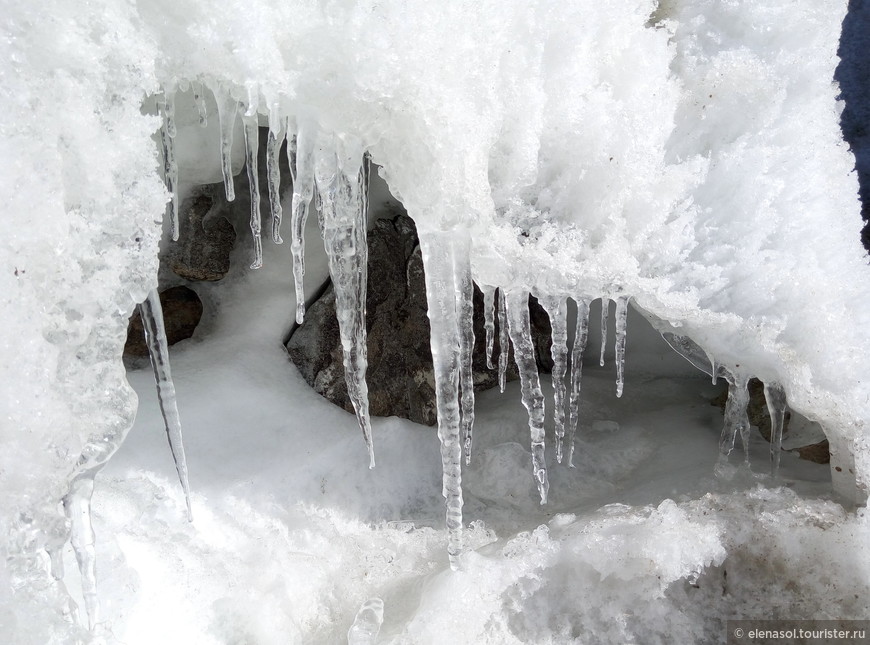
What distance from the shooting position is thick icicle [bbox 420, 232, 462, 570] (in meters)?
1.37

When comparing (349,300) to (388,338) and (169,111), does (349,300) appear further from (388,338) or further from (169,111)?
(388,338)

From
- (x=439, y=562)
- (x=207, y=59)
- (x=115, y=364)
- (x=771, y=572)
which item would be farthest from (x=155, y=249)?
(x=771, y=572)

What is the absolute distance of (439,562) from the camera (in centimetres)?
193

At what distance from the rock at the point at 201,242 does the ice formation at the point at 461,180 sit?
1.89ft

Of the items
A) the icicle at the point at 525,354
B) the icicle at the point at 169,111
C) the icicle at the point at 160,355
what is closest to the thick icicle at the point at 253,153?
the icicle at the point at 169,111

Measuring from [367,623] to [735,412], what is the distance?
1151mm

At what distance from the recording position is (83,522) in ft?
3.69

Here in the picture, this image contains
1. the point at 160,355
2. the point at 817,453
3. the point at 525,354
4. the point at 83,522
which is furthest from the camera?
the point at 817,453

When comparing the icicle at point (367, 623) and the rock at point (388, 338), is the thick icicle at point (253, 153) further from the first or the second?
the icicle at point (367, 623)

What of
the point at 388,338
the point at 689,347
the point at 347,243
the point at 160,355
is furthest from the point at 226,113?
the point at 689,347

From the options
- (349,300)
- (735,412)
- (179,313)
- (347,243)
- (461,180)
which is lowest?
(735,412)

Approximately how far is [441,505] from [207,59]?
1606 mm

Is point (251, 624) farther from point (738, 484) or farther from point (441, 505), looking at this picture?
point (738, 484)

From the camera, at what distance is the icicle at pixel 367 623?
65.5 inches
